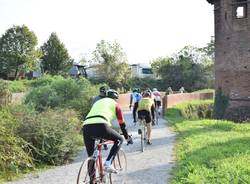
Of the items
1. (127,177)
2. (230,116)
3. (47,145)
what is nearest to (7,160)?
(47,145)

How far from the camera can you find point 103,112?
9320mm

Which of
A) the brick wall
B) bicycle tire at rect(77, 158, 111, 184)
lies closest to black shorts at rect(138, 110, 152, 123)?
bicycle tire at rect(77, 158, 111, 184)

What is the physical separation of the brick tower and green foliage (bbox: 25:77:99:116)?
11.2 metres

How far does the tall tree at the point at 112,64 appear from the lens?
69.9 metres

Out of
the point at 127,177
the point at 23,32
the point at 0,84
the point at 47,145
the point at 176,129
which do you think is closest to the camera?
the point at 127,177

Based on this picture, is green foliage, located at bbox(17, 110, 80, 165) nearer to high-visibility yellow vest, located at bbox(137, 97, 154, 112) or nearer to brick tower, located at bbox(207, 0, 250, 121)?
high-visibility yellow vest, located at bbox(137, 97, 154, 112)

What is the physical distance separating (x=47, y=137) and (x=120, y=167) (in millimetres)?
3354

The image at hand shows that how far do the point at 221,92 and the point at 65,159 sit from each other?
71.7ft

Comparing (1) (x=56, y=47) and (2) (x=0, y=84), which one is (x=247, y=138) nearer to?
(2) (x=0, y=84)

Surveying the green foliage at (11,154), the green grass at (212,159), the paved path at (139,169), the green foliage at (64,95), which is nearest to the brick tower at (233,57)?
the green foliage at (64,95)

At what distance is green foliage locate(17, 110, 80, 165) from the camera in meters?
12.9

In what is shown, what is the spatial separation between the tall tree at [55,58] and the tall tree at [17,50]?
5.23 m

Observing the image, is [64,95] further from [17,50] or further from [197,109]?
[17,50]

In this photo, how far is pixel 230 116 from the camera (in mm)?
32719
